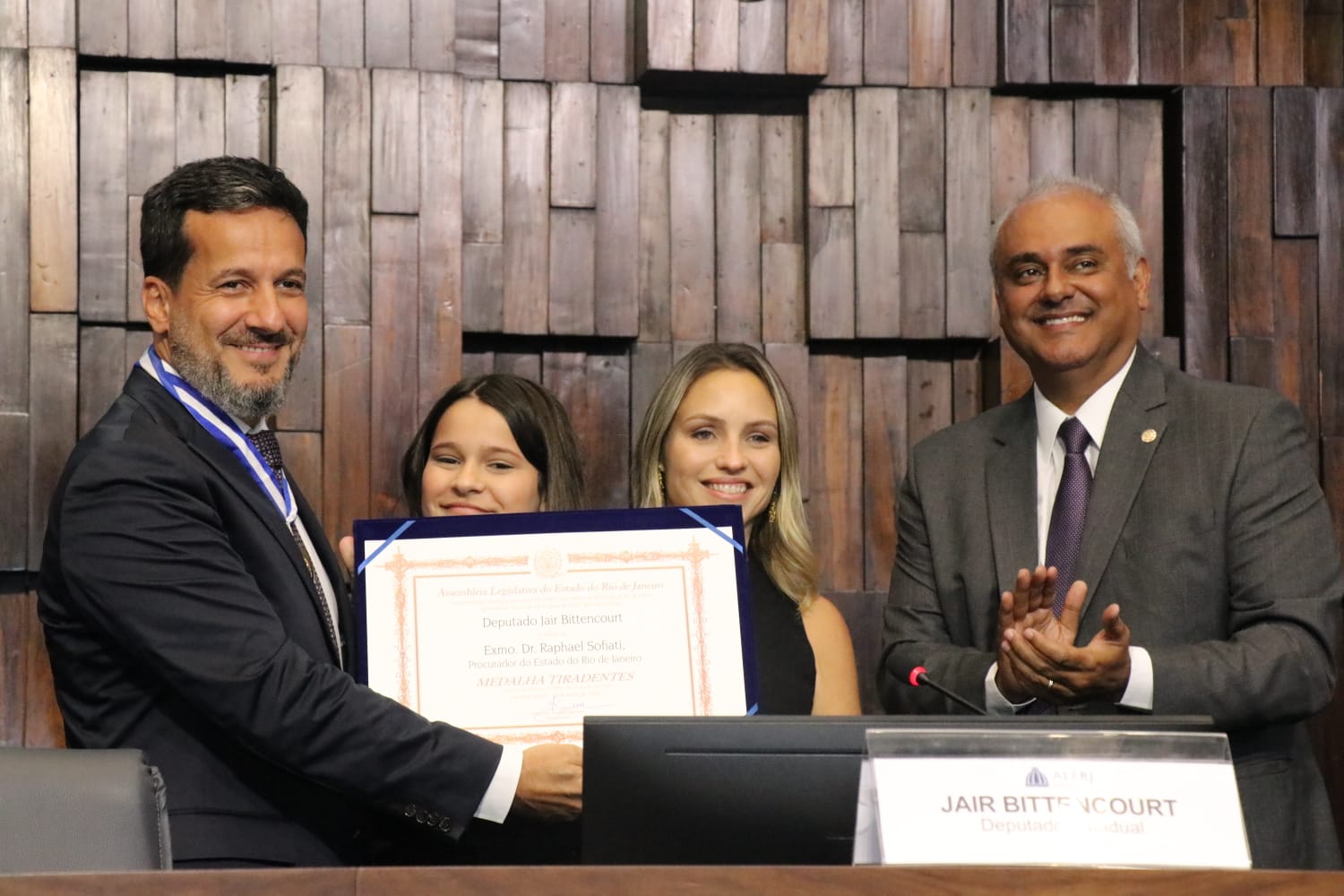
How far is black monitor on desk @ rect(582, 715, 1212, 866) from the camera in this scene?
1.65 meters

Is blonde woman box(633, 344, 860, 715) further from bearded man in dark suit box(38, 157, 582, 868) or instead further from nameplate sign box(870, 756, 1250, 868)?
nameplate sign box(870, 756, 1250, 868)

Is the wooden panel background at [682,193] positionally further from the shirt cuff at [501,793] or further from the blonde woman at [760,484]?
the shirt cuff at [501,793]

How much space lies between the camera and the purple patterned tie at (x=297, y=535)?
2.40m

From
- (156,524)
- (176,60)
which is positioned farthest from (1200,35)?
(156,524)

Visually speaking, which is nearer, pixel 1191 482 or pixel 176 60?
pixel 1191 482

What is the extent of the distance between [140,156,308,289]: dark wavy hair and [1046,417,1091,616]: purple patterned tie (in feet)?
4.65

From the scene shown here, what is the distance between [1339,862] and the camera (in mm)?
2631

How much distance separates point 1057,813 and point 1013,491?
143 cm

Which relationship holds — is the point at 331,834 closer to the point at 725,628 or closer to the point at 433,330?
the point at 725,628

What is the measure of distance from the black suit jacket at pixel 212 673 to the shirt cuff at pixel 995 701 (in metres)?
0.84

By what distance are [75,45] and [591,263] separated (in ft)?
3.97

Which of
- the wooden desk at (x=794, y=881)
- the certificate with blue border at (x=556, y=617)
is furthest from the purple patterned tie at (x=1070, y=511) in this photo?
the wooden desk at (x=794, y=881)

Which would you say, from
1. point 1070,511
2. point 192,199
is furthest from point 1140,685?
point 192,199

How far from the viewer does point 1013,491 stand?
287cm
